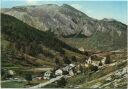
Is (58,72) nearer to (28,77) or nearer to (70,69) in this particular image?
(70,69)

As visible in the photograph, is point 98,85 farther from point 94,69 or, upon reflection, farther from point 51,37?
point 51,37

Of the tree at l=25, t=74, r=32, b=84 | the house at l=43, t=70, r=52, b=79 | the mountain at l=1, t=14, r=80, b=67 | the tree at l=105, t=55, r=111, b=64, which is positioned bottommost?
the tree at l=25, t=74, r=32, b=84

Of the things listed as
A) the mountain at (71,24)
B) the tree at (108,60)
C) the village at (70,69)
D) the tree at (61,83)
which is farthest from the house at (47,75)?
the tree at (108,60)

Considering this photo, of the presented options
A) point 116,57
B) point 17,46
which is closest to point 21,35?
point 17,46

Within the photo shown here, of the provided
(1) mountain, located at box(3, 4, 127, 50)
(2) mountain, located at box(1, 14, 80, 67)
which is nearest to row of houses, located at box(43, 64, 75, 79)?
(2) mountain, located at box(1, 14, 80, 67)

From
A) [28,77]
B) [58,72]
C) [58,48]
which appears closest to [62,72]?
[58,72]

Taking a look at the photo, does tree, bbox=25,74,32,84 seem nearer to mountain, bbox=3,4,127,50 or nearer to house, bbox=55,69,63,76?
house, bbox=55,69,63,76
